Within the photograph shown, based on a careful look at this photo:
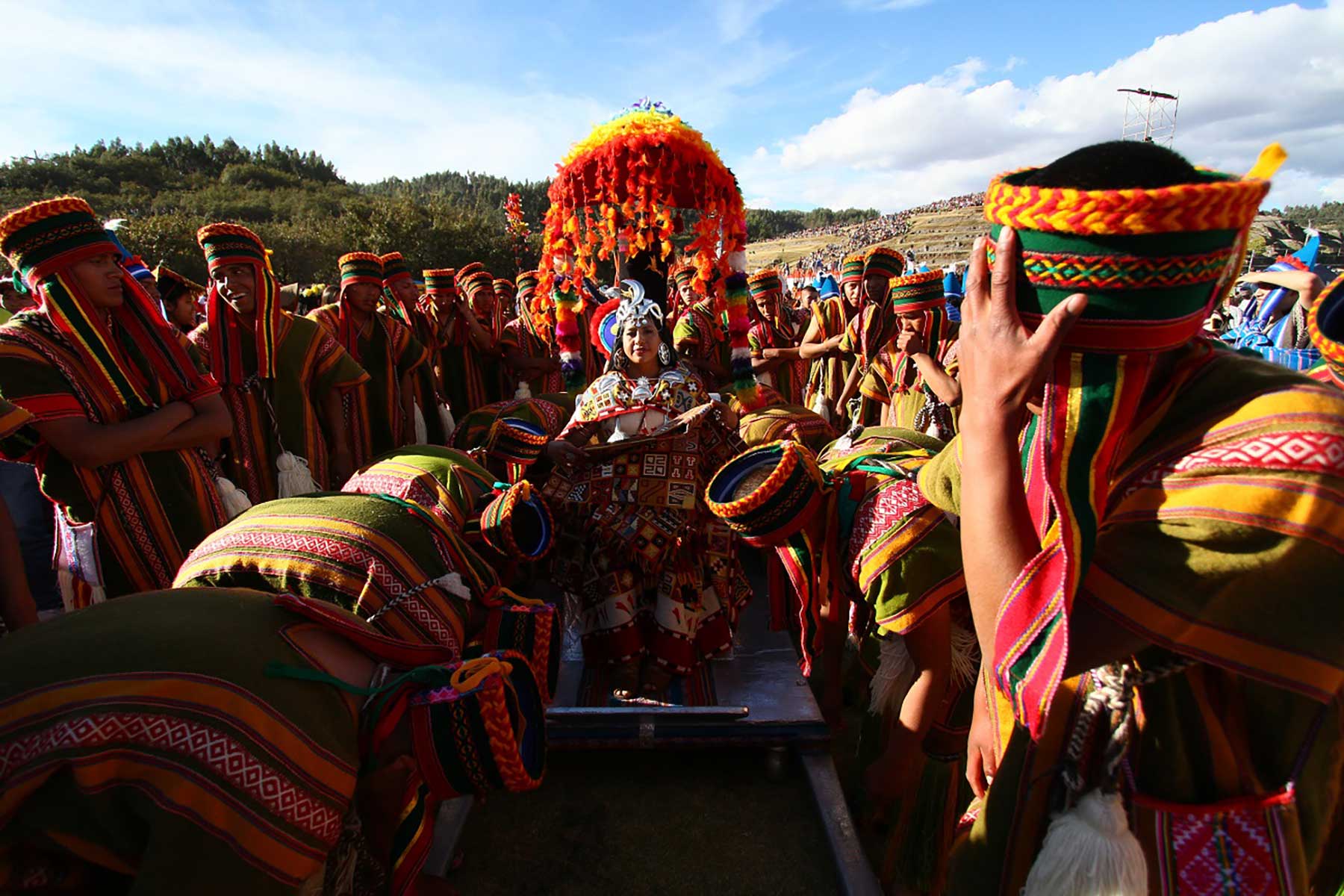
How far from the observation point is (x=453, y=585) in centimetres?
209

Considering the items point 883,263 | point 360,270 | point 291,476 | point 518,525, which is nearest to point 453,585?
point 518,525

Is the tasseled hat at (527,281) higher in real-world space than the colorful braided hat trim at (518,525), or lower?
higher

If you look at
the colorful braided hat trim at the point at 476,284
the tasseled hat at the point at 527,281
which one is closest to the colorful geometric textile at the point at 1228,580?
the colorful braided hat trim at the point at 476,284

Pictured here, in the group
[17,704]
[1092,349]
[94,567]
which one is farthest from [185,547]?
[1092,349]

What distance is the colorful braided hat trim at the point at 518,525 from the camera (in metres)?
2.75

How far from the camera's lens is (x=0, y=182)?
37125 mm

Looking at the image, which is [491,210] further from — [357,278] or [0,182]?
[357,278]

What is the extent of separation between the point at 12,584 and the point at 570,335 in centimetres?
385

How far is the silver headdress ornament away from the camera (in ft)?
12.2

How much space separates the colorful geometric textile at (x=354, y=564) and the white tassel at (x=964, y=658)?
1545 millimetres

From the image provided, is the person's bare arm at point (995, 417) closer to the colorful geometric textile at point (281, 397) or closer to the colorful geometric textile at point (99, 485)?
the colorful geometric textile at point (99, 485)

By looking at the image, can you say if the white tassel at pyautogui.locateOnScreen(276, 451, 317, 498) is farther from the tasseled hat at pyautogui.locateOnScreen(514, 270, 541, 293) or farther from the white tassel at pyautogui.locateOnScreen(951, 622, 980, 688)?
the tasseled hat at pyautogui.locateOnScreen(514, 270, 541, 293)

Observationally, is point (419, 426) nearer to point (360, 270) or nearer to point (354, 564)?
point (360, 270)

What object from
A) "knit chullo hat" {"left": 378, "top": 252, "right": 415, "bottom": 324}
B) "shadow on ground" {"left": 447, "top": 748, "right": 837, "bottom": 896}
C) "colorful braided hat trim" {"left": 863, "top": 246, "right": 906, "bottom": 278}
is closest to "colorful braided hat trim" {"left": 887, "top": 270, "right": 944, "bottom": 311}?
"colorful braided hat trim" {"left": 863, "top": 246, "right": 906, "bottom": 278}
